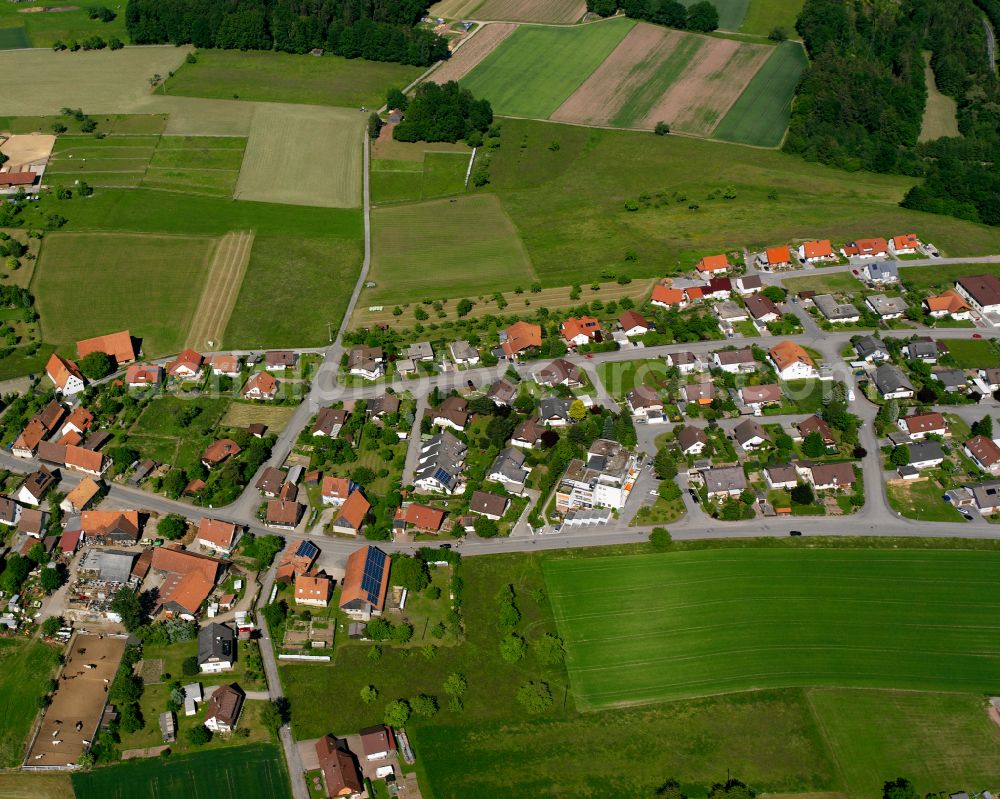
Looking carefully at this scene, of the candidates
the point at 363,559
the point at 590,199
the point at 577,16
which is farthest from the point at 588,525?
the point at 577,16

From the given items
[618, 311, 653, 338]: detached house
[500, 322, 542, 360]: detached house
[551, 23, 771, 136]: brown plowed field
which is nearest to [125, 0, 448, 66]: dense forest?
[551, 23, 771, 136]: brown plowed field

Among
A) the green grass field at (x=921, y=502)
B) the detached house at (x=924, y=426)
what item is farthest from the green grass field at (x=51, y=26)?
the green grass field at (x=921, y=502)

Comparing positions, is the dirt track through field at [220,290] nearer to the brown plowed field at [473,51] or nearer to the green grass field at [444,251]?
the green grass field at [444,251]

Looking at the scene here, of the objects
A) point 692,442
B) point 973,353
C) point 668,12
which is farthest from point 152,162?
point 973,353

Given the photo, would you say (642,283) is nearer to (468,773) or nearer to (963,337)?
(963,337)

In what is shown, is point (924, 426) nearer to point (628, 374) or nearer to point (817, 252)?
point (628, 374)
